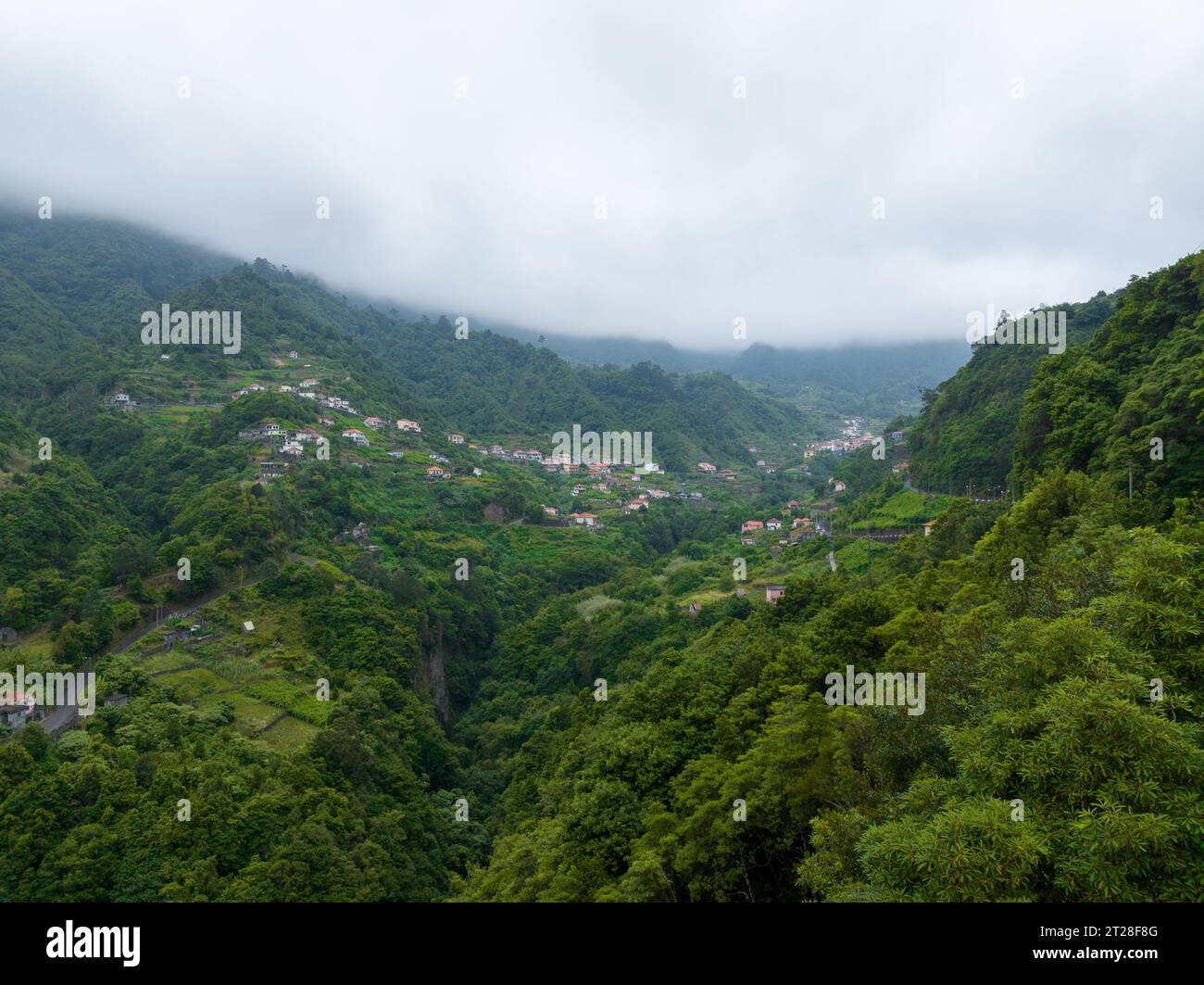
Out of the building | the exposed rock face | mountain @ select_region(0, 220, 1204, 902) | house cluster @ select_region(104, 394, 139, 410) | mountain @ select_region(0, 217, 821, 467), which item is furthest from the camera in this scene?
mountain @ select_region(0, 217, 821, 467)

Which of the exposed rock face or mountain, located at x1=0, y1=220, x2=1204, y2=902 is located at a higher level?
mountain, located at x1=0, y1=220, x2=1204, y2=902

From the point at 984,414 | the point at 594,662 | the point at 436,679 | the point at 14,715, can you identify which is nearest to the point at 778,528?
the point at 984,414

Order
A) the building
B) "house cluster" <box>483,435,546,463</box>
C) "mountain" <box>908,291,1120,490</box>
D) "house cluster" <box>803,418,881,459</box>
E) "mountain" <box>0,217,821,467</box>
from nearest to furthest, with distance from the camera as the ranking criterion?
the building → "mountain" <box>908,291,1120,490</box> → "mountain" <box>0,217,821,467</box> → "house cluster" <box>483,435,546,463</box> → "house cluster" <box>803,418,881,459</box>

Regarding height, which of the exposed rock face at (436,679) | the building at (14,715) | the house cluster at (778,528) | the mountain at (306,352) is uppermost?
the mountain at (306,352)

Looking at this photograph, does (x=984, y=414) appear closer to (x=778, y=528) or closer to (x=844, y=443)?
(x=778, y=528)

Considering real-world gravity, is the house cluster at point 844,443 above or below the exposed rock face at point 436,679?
above

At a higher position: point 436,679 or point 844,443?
point 844,443

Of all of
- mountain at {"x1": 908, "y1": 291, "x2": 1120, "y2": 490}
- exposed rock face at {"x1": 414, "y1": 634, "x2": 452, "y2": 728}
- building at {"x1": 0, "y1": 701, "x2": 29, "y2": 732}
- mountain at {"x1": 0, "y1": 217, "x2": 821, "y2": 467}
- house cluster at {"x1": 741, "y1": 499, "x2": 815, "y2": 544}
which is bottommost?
exposed rock face at {"x1": 414, "y1": 634, "x2": 452, "y2": 728}

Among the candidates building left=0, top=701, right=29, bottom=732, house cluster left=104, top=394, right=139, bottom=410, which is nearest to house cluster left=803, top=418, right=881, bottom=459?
house cluster left=104, top=394, right=139, bottom=410

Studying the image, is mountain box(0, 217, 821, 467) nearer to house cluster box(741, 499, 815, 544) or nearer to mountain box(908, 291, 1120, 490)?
house cluster box(741, 499, 815, 544)

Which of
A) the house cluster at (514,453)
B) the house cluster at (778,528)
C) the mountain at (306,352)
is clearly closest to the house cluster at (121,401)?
the mountain at (306,352)

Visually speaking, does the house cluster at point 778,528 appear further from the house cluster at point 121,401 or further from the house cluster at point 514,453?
the house cluster at point 121,401

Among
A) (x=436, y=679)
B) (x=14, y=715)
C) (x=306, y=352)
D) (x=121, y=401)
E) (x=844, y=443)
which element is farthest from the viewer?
(x=844, y=443)
